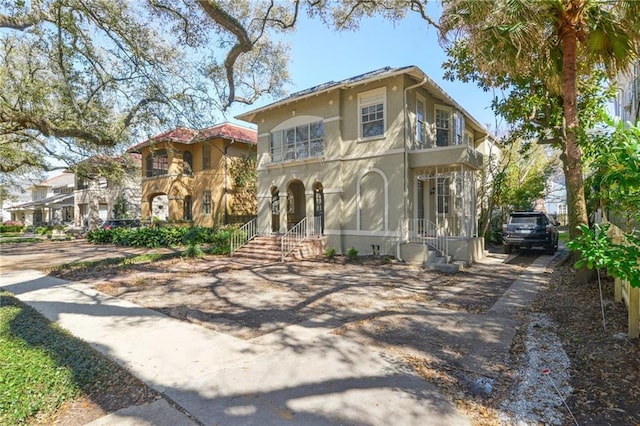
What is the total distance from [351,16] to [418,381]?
14.2 metres

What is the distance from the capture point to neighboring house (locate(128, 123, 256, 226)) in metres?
22.5

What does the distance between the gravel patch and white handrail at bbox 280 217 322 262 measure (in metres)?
9.97

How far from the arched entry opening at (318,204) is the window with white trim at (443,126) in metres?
5.85

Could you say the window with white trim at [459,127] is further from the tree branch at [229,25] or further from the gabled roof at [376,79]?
the tree branch at [229,25]

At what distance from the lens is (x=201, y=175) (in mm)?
23844

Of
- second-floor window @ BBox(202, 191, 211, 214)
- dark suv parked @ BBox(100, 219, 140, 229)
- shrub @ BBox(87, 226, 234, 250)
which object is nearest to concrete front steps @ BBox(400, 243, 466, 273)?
shrub @ BBox(87, 226, 234, 250)

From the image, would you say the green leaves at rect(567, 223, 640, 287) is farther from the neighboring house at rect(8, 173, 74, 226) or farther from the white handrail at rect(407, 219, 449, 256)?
the neighboring house at rect(8, 173, 74, 226)

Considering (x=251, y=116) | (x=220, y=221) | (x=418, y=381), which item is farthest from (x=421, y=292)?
(x=220, y=221)

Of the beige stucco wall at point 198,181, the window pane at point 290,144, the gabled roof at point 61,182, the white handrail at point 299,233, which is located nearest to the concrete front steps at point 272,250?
the white handrail at point 299,233

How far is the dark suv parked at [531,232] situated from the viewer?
1415 cm

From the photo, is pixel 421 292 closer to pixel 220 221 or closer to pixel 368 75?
pixel 368 75

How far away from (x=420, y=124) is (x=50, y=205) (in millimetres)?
45185

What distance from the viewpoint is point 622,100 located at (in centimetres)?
1524

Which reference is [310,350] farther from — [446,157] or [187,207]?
[187,207]
